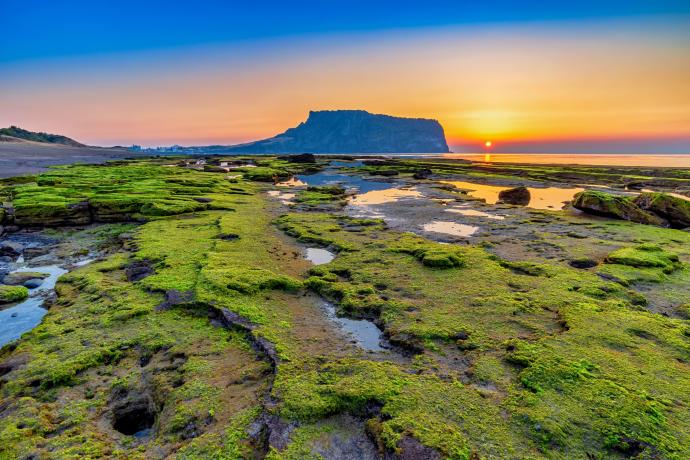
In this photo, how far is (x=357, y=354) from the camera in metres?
9.59

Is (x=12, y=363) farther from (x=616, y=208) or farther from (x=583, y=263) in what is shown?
(x=616, y=208)

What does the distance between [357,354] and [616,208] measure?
2814 cm

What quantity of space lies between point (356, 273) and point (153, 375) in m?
8.65

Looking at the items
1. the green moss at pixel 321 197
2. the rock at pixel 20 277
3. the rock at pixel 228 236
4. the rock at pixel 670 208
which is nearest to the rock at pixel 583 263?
the rock at pixel 670 208

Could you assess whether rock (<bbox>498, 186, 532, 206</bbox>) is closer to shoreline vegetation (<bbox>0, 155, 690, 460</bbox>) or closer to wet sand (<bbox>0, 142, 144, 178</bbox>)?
shoreline vegetation (<bbox>0, 155, 690, 460</bbox>)

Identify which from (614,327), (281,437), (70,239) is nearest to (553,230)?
(614,327)

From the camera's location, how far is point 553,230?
23.8 m

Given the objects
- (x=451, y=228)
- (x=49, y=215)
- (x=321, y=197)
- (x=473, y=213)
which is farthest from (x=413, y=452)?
(x=321, y=197)

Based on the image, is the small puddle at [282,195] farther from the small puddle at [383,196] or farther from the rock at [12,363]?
the rock at [12,363]

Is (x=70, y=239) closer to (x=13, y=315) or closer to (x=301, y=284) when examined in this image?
(x=13, y=315)

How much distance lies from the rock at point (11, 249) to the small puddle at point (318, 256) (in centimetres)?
1537

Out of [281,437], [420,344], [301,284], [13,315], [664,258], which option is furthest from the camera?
[664,258]

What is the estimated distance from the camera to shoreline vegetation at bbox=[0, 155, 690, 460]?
6.80 m

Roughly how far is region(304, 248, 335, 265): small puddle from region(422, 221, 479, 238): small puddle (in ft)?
27.7
